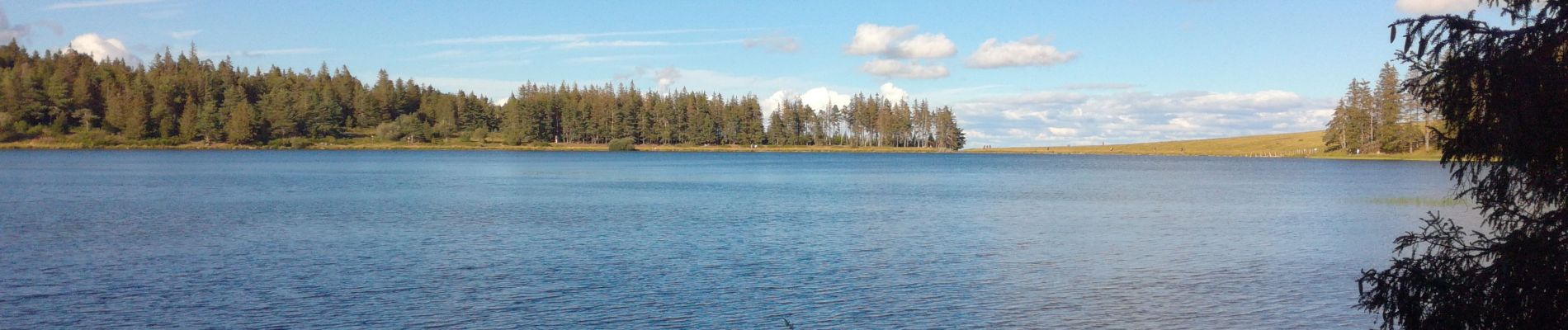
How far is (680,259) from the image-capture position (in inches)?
984

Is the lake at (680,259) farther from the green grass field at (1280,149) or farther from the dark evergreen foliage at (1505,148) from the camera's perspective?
the green grass field at (1280,149)

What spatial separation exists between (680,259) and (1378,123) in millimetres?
133925

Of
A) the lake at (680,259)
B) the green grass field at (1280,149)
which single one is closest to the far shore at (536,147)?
the green grass field at (1280,149)

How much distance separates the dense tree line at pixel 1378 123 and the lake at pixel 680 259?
83835 mm

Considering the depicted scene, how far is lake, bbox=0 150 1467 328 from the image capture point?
17875 millimetres

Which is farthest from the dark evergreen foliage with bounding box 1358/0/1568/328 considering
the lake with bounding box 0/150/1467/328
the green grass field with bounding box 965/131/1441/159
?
the green grass field with bounding box 965/131/1441/159

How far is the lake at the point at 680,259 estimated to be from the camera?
58.6 feet

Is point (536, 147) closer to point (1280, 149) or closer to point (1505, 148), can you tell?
point (1280, 149)

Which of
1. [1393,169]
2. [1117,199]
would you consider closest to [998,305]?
[1117,199]

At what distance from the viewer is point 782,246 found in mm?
27688

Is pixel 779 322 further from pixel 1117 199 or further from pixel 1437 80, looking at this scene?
pixel 1117 199

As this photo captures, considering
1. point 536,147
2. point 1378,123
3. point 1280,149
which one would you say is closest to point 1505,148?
point 1378,123

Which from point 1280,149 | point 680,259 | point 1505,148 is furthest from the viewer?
point 1280,149

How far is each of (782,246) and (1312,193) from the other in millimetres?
40880
